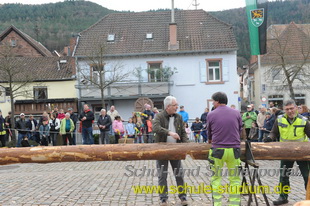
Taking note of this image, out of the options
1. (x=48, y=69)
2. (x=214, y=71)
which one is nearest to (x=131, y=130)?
(x=214, y=71)

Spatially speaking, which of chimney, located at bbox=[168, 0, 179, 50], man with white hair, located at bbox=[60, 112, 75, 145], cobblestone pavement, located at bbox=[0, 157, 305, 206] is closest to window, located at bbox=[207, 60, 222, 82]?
chimney, located at bbox=[168, 0, 179, 50]

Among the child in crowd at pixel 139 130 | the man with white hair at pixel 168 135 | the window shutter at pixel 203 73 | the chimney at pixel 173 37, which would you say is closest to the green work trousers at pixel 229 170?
the man with white hair at pixel 168 135

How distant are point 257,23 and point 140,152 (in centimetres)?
1438

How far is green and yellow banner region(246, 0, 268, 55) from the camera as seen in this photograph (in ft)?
62.2

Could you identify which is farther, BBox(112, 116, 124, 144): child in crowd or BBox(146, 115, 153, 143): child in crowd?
BBox(112, 116, 124, 144): child in crowd

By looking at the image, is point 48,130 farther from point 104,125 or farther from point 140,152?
point 140,152

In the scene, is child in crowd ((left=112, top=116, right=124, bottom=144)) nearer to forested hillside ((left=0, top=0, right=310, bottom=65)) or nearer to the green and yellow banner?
the green and yellow banner

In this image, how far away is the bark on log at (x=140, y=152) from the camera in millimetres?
6652

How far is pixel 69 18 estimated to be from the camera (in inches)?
3674

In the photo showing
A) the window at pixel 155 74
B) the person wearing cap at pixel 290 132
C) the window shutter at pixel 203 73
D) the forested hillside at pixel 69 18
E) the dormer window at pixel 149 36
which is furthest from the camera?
the forested hillside at pixel 69 18

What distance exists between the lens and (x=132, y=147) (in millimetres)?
6875

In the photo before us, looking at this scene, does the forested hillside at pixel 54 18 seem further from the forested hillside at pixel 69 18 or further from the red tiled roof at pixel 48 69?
the red tiled roof at pixel 48 69

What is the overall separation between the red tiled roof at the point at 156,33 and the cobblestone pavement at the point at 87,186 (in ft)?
69.0

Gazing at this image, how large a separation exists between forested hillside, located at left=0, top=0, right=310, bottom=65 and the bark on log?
222ft
